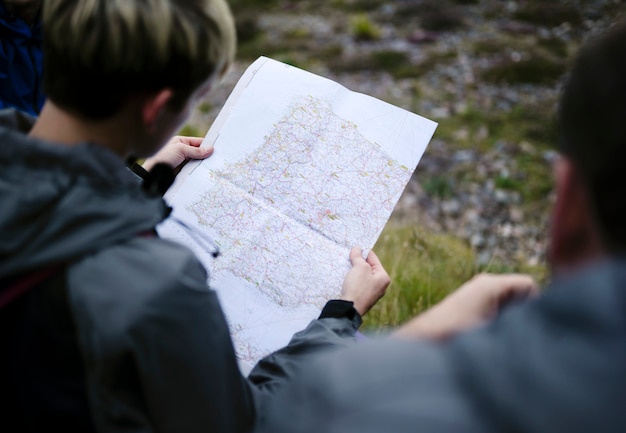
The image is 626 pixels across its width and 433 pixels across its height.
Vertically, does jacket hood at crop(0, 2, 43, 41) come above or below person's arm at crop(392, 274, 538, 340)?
below

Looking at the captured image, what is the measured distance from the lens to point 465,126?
28.0 feet

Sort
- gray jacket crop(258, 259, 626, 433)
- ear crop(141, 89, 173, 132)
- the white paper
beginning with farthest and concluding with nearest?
1. the white paper
2. ear crop(141, 89, 173, 132)
3. gray jacket crop(258, 259, 626, 433)

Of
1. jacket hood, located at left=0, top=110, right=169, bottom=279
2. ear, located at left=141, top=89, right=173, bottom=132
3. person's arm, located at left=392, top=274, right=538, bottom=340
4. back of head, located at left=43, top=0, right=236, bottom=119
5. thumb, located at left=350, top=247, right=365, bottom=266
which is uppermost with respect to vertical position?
back of head, located at left=43, top=0, right=236, bottom=119

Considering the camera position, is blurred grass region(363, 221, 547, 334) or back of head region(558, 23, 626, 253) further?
blurred grass region(363, 221, 547, 334)

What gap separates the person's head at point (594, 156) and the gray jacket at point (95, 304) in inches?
29.5

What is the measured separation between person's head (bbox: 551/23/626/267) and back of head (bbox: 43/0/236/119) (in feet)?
2.55

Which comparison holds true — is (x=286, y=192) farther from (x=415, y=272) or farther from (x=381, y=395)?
(x=415, y=272)

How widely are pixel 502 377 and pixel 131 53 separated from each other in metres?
0.97

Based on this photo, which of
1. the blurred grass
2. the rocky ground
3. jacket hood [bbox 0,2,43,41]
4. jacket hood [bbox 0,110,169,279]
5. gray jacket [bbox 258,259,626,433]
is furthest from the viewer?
the rocky ground

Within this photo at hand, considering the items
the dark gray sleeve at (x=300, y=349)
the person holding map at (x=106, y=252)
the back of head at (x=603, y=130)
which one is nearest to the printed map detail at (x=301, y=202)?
the dark gray sleeve at (x=300, y=349)

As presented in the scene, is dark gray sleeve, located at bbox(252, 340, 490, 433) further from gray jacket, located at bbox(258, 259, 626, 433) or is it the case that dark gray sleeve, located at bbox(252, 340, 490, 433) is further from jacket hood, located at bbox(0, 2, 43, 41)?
jacket hood, located at bbox(0, 2, 43, 41)

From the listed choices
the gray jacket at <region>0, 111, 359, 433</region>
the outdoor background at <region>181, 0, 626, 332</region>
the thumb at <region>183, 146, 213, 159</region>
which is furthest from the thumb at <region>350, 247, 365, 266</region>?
the outdoor background at <region>181, 0, 626, 332</region>

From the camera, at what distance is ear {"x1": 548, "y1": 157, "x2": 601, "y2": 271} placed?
92cm

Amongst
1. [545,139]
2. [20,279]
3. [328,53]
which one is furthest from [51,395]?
[328,53]
